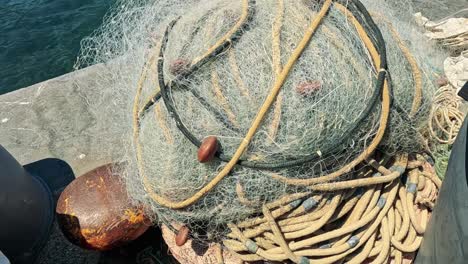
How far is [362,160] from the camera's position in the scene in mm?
2213

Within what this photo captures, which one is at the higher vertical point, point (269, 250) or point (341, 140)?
point (341, 140)

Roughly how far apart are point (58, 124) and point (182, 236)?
232 cm

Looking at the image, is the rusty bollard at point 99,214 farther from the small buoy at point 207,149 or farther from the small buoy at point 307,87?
the small buoy at point 307,87

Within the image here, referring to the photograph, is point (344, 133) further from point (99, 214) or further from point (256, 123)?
point (99, 214)

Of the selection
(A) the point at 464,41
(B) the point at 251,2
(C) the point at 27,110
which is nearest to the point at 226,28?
(B) the point at 251,2

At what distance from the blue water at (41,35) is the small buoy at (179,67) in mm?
5046

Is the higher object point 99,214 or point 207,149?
point 207,149

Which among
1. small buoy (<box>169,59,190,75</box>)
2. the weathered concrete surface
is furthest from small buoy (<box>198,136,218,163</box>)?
the weathered concrete surface

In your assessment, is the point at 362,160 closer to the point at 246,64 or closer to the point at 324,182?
the point at 324,182

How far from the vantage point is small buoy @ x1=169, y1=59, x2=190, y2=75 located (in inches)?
88.0

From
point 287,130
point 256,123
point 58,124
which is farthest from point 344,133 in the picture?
point 58,124

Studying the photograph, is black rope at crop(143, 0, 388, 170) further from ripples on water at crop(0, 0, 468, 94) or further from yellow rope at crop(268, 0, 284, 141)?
ripples on water at crop(0, 0, 468, 94)

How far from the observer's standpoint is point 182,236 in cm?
235

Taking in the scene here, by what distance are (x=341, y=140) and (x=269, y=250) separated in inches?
26.2
